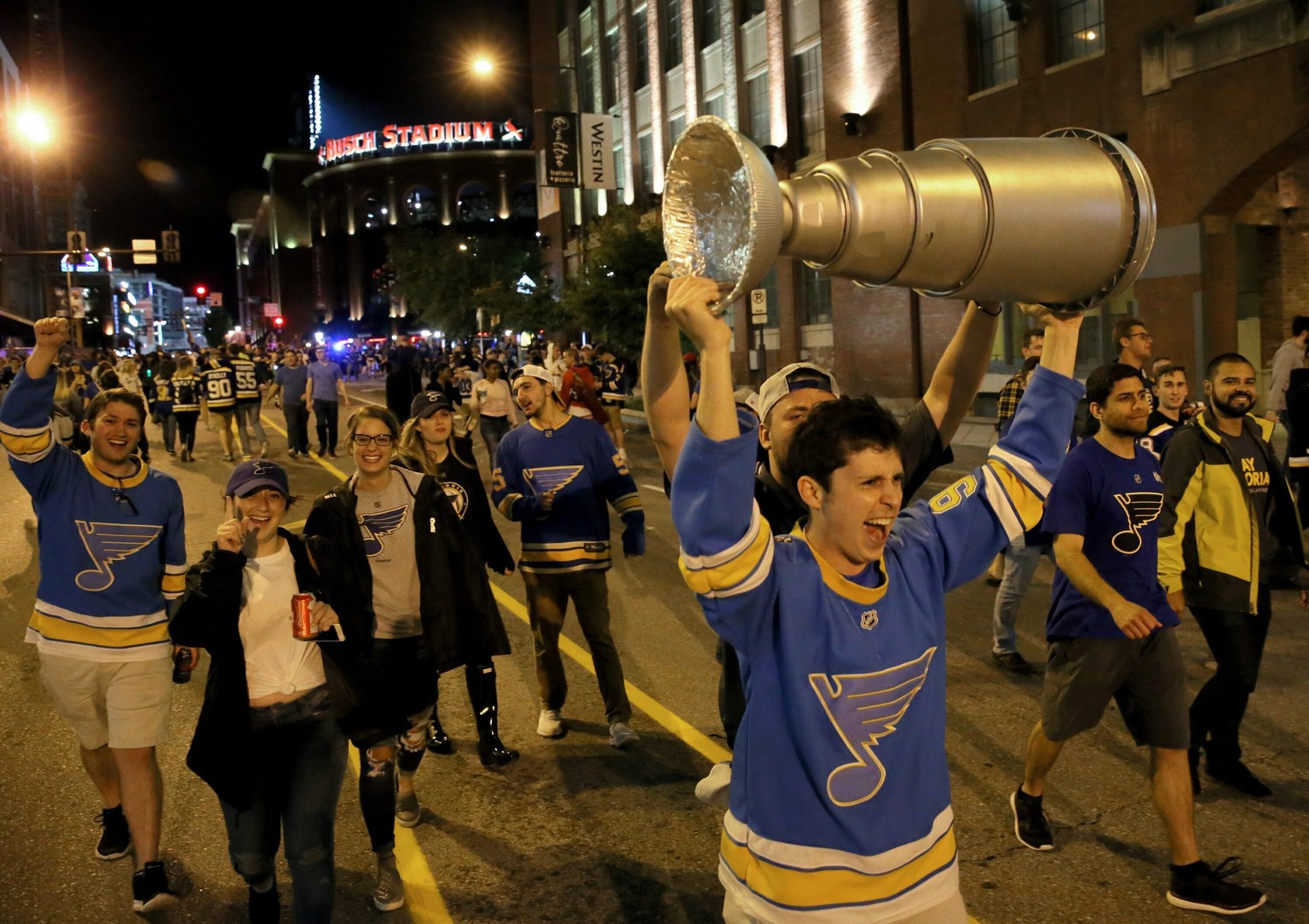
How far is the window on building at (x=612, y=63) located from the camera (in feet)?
128

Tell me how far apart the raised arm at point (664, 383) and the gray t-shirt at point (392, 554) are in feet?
8.49

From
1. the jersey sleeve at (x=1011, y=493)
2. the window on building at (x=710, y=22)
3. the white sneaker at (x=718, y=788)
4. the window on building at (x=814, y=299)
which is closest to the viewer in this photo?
the jersey sleeve at (x=1011, y=493)

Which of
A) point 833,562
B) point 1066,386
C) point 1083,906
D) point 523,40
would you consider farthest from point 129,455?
point 523,40

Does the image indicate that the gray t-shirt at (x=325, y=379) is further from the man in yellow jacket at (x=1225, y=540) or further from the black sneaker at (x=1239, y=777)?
the black sneaker at (x=1239, y=777)

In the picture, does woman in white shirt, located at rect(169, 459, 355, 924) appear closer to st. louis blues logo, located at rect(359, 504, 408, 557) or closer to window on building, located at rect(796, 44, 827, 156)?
st. louis blues logo, located at rect(359, 504, 408, 557)

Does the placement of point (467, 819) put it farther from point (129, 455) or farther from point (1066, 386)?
point (1066, 386)

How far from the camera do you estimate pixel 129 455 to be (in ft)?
15.2

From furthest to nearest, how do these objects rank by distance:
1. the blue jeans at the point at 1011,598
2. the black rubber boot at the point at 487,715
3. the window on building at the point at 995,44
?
1. the window on building at the point at 995,44
2. the blue jeans at the point at 1011,598
3. the black rubber boot at the point at 487,715

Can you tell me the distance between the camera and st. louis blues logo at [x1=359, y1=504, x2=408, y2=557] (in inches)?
189

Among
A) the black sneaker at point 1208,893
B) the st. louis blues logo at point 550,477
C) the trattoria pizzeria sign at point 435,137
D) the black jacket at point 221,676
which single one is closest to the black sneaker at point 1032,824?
the black sneaker at point 1208,893

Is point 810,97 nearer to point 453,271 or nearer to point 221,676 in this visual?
point 221,676

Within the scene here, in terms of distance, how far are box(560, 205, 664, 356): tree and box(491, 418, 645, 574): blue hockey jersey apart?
2092 cm

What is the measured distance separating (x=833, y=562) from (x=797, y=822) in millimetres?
568

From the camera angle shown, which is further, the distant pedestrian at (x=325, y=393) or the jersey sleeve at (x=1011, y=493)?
the distant pedestrian at (x=325, y=393)
